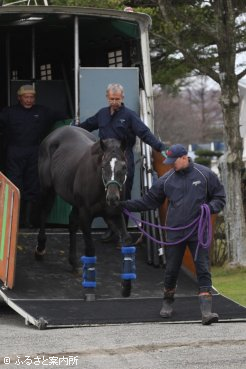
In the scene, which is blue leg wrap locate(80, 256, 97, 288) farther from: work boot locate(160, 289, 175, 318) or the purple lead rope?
the purple lead rope

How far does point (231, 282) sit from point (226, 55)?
396 cm

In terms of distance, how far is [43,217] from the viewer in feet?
40.4

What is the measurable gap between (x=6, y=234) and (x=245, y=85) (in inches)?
609

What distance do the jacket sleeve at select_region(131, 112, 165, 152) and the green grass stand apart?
8.63ft

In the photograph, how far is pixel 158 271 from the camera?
11.6m

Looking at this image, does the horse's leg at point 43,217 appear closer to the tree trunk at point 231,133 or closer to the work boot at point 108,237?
the work boot at point 108,237

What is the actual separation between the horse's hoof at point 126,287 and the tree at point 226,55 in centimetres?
666

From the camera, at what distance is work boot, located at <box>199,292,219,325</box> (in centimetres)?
944

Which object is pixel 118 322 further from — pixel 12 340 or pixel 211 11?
pixel 211 11

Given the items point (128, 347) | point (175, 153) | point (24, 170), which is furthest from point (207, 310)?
point (24, 170)

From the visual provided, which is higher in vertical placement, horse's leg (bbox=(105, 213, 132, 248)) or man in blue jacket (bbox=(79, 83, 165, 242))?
man in blue jacket (bbox=(79, 83, 165, 242))

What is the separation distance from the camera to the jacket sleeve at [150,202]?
9.96 metres

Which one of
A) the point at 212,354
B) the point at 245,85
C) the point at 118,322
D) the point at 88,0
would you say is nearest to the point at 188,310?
the point at 118,322

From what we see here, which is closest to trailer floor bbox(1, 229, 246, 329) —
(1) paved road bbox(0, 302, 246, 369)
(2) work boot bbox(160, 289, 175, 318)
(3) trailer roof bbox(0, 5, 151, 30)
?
(2) work boot bbox(160, 289, 175, 318)
